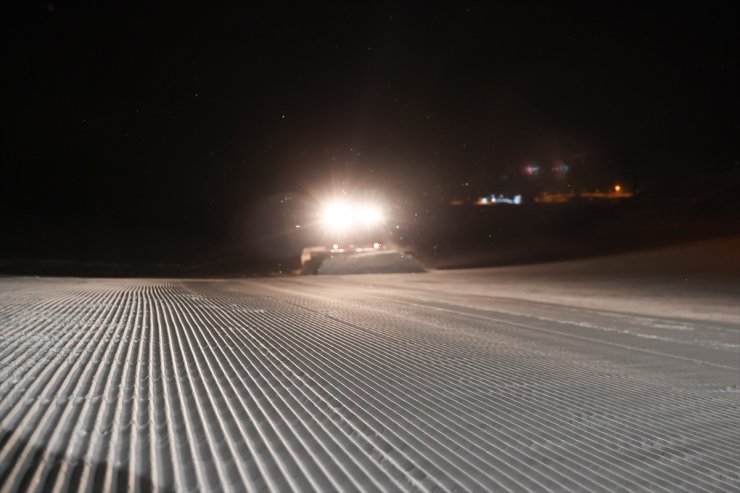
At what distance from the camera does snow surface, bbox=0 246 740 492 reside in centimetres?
351

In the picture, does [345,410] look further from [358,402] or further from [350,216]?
[350,216]

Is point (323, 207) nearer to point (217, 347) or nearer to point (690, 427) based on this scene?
point (217, 347)

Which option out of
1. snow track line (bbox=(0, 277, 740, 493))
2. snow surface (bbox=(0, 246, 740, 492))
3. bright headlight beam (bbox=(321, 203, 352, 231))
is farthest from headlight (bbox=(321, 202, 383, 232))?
snow track line (bbox=(0, 277, 740, 493))

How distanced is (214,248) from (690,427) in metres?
48.6

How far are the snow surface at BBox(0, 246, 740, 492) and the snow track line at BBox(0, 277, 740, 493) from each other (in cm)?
2

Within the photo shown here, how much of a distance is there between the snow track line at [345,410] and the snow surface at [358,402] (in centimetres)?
2

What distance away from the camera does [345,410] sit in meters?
4.88

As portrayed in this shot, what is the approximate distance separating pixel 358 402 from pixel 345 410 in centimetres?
28

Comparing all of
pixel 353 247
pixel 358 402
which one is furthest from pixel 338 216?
pixel 358 402

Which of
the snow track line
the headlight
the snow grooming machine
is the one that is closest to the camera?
the snow track line

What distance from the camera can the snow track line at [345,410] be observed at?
11.4ft

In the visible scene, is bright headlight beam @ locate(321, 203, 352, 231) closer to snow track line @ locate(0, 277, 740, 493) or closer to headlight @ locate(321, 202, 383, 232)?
headlight @ locate(321, 202, 383, 232)

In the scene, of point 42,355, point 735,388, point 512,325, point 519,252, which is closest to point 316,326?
point 512,325

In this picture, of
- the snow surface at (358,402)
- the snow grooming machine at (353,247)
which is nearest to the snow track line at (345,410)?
the snow surface at (358,402)
